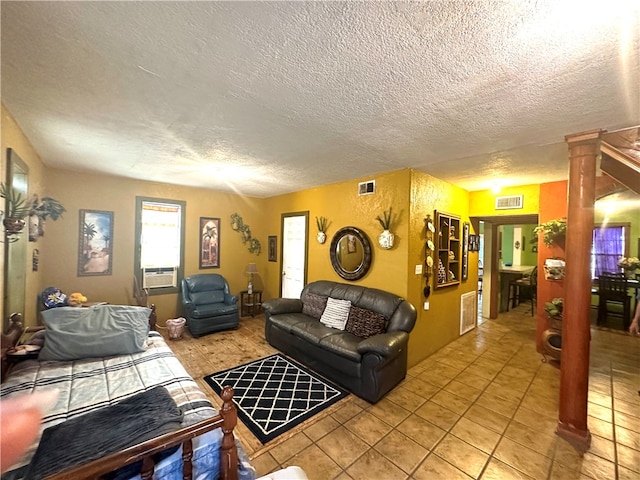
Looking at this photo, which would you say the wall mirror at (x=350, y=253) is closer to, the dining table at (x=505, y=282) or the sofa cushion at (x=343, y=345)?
the sofa cushion at (x=343, y=345)

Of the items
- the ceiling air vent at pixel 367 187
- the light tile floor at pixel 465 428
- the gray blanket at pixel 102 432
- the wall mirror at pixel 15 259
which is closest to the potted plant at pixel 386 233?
the ceiling air vent at pixel 367 187

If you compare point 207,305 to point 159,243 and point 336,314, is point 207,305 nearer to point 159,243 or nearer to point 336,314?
point 159,243

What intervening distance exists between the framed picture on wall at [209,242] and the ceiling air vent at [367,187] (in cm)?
301

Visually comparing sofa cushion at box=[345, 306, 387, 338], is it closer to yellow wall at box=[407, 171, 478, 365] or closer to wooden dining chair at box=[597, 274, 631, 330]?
yellow wall at box=[407, 171, 478, 365]

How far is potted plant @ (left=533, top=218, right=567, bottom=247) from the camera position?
349cm

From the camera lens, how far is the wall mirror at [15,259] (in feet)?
6.82

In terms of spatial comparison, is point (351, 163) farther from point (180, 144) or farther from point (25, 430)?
point (25, 430)

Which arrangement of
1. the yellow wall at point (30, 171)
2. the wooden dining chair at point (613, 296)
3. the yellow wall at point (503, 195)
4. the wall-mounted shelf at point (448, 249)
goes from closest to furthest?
the yellow wall at point (30, 171), the wall-mounted shelf at point (448, 249), the yellow wall at point (503, 195), the wooden dining chair at point (613, 296)

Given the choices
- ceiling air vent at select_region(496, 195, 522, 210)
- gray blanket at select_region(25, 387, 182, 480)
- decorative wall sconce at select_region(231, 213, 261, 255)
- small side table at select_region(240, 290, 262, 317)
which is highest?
ceiling air vent at select_region(496, 195, 522, 210)

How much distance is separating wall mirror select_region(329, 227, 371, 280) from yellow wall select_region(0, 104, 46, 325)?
3477 millimetres

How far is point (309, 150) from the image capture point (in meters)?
2.80

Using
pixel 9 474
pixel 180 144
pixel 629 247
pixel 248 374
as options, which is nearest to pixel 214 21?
pixel 180 144

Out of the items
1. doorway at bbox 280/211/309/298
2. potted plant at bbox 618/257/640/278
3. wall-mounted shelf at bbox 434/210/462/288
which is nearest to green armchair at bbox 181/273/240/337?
doorway at bbox 280/211/309/298

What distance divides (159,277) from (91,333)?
2.54 m
